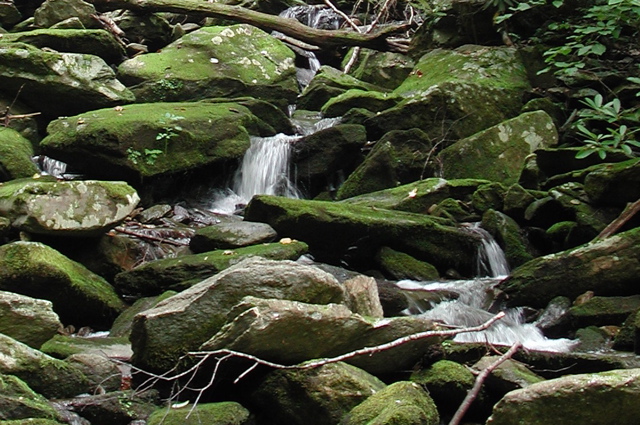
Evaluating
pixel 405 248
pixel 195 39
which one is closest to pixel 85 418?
pixel 405 248

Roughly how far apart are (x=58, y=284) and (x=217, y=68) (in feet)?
22.0

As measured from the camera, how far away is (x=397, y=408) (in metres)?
3.40

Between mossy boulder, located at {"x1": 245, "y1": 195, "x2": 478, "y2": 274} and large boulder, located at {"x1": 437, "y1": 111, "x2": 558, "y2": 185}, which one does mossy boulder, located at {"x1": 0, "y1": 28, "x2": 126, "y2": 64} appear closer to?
mossy boulder, located at {"x1": 245, "y1": 195, "x2": 478, "y2": 274}

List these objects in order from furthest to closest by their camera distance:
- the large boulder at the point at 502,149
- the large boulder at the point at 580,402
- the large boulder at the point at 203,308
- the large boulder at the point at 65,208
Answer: the large boulder at the point at 502,149 → the large boulder at the point at 65,208 → the large boulder at the point at 203,308 → the large boulder at the point at 580,402

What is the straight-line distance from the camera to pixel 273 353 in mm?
3783

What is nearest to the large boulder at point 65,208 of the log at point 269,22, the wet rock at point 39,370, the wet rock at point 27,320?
the wet rock at point 27,320

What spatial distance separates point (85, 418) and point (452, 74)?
28.0 feet

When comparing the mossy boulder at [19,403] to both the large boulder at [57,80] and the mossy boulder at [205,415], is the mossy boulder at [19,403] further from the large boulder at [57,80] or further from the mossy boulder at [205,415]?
the large boulder at [57,80]

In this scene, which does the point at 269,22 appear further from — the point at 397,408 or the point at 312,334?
the point at 397,408

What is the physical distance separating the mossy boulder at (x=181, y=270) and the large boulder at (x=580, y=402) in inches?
129

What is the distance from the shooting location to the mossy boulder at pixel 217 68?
11227mm

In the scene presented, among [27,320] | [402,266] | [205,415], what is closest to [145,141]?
[402,266]

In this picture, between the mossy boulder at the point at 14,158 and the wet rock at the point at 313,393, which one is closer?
the wet rock at the point at 313,393

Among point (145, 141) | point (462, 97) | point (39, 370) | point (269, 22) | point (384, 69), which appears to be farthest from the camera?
point (269, 22)
